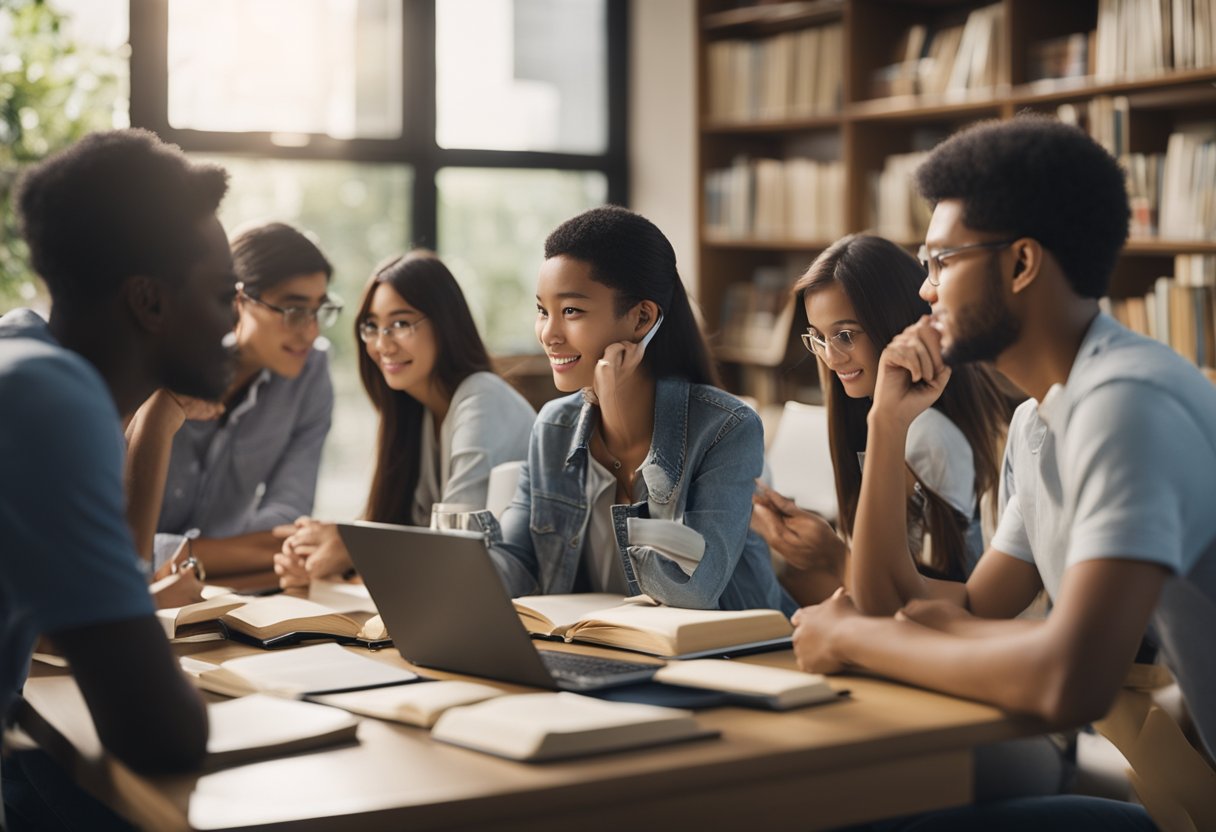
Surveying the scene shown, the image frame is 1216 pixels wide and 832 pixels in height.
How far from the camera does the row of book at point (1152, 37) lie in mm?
3912

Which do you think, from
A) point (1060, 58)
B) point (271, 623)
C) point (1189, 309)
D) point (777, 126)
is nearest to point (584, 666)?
point (271, 623)

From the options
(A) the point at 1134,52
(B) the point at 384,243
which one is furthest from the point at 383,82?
(A) the point at 1134,52

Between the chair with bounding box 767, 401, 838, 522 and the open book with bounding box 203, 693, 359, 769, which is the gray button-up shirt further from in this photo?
the open book with bounding box 203, 693, 359, 769

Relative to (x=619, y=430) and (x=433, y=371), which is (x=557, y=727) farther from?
(x=433, y=371)

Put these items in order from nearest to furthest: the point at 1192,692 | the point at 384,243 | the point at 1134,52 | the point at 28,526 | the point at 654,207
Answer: the point at 28,526
the point at 1192,692
the point at 1134,52
the point at 384,243
the point at 654,207

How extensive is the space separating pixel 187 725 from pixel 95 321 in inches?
19.2

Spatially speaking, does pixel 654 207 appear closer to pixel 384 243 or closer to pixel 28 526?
pixel 384 243

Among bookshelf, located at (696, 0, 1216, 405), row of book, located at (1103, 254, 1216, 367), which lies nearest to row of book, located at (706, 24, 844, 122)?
bookshelf, located at (696, 0, 1216, 405)

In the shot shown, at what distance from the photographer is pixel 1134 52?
13.5 ft

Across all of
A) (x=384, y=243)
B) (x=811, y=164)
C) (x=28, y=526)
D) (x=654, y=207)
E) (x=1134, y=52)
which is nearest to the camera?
(x=28, y=526)

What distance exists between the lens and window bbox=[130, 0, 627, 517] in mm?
5219

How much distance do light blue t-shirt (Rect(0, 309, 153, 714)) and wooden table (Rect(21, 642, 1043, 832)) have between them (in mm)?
177

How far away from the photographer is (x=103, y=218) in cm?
145

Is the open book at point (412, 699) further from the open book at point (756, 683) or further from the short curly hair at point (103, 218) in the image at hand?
the short curly hair at point (103, 218)
